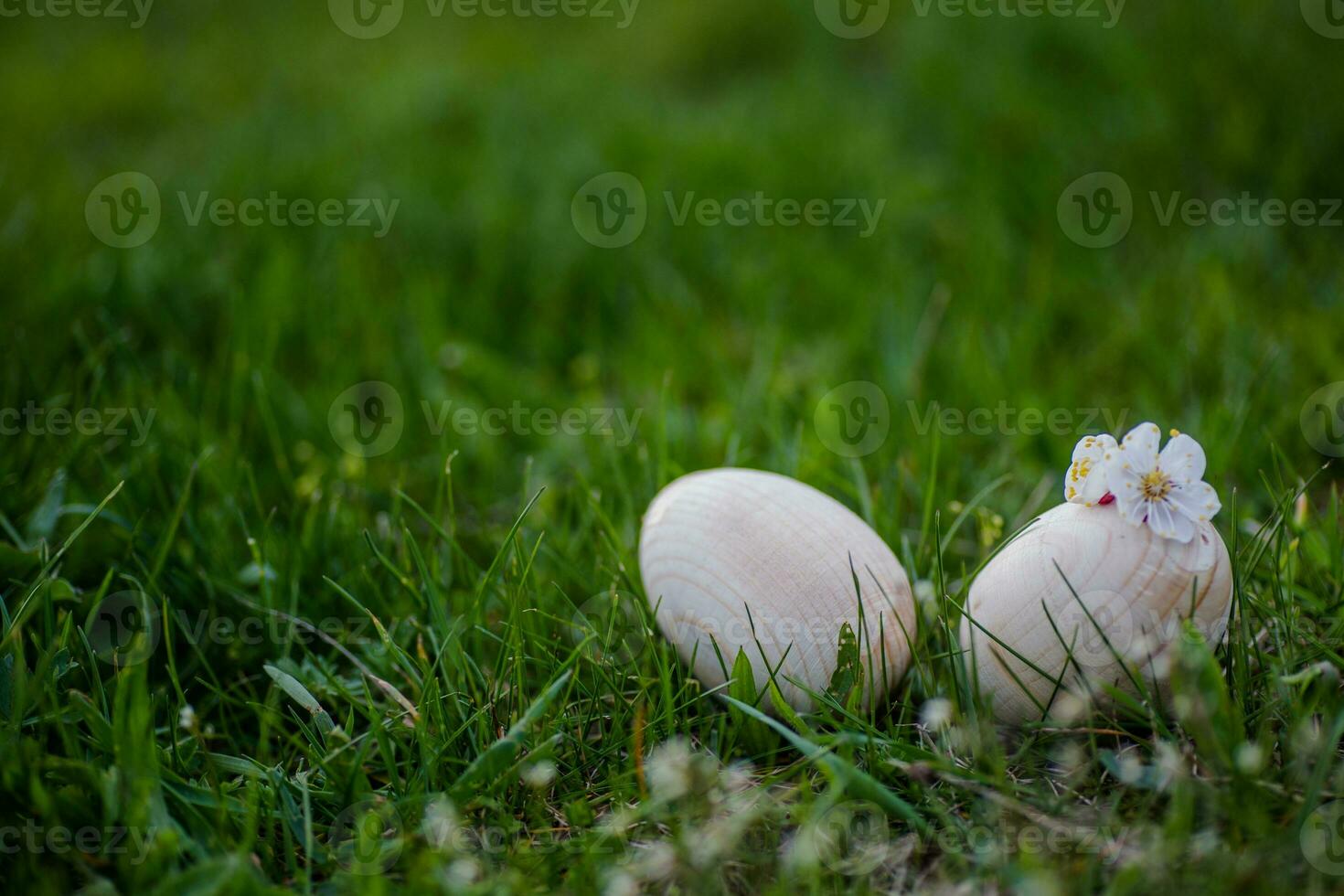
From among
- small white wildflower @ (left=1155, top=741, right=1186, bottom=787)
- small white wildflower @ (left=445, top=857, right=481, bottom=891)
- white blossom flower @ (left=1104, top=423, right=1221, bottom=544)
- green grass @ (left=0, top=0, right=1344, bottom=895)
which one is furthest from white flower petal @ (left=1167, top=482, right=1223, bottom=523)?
small white wildflower @ (left=445, top=857, right=481, bottom=891)

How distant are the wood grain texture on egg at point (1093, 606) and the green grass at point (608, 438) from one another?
67 millimetres

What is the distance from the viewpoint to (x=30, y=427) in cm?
225

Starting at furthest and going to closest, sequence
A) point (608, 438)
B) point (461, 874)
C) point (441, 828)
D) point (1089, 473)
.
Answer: point (608, 438)
point (1089, 473)
point (441, 828)
point (461, 874)

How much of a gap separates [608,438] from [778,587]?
0.98 m

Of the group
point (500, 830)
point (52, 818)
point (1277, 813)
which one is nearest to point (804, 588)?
point (500, 830)

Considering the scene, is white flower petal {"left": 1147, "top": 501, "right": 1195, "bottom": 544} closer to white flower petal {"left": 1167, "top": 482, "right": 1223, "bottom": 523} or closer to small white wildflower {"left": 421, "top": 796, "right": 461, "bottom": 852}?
white flower petal {"left": 1167, "top": 482, "right": 1223, "bottom": 523}

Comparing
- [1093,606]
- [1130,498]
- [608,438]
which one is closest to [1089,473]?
[1130,498]

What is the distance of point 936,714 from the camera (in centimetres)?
139

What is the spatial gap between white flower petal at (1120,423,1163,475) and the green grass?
272 mm

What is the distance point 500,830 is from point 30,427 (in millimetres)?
1601

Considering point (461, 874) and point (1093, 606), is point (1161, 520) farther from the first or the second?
point (461, 874)

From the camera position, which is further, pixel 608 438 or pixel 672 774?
pixel 608 438

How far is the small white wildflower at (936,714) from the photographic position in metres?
1.40

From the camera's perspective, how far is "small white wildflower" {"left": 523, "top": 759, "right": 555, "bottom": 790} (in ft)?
4.43
